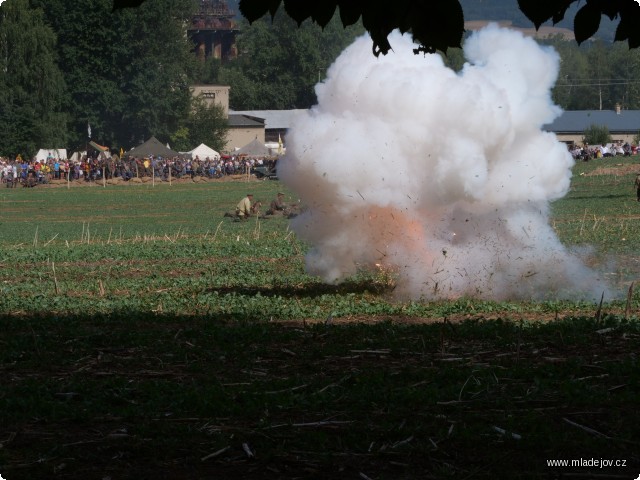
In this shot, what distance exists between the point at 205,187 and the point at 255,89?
58414 mm

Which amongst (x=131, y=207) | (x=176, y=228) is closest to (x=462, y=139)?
(x=176, y=228)

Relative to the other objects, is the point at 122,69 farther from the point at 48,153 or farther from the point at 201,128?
the point at 201,128

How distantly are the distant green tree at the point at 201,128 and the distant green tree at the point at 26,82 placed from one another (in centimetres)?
1910

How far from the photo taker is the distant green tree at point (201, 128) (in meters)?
104

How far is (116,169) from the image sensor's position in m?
76.0

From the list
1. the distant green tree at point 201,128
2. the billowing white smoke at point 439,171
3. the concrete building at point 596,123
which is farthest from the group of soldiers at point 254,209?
the concrete building at point 596,123

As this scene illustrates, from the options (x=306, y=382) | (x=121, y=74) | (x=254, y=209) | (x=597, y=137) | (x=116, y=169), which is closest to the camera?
(x=306, y=382)

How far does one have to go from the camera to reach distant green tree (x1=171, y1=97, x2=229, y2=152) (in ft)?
342

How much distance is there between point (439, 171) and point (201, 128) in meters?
89.7

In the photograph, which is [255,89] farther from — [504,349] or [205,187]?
[504,349]

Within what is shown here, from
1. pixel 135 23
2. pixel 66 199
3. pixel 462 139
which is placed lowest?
pixel 66 199

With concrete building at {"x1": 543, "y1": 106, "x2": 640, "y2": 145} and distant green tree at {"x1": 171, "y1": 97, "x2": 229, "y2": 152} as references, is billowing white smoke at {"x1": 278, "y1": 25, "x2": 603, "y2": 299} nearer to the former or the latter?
distant green tree at {"x1": 171, "y1": 97, "x2": 229, "y2": 152}

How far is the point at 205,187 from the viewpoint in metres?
69.4

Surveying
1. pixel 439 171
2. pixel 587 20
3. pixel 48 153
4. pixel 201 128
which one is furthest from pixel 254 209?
pixel 201 128
